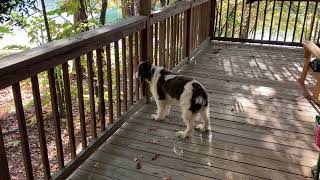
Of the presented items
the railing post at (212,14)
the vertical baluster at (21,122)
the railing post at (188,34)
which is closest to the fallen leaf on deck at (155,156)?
the vertical baluster at (21,122)

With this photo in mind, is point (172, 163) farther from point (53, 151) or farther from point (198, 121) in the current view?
point (53, 151)

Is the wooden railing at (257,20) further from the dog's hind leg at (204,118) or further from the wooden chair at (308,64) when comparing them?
the dog's hind leg at (204,118)

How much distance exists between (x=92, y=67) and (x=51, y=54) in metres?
0.80

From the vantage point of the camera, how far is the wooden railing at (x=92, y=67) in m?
1.93

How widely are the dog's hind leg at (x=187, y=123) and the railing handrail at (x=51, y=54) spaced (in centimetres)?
93

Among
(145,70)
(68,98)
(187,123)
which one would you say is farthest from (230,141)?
(68,98)

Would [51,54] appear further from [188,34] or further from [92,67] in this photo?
[188,34]

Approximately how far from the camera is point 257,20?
8.01 metres

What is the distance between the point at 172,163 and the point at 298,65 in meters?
3.59

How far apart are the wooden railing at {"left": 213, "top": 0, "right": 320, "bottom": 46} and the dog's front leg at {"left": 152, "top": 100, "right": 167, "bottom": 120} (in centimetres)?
351

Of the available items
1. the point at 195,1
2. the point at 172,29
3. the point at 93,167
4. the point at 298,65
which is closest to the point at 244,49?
the point at 298,65

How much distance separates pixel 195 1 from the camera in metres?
5.11

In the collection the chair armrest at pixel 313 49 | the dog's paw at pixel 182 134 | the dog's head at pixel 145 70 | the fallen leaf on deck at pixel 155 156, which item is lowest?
the fallen leaf on deck at pixel 155 156

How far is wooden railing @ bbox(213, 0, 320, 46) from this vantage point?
253 inches
